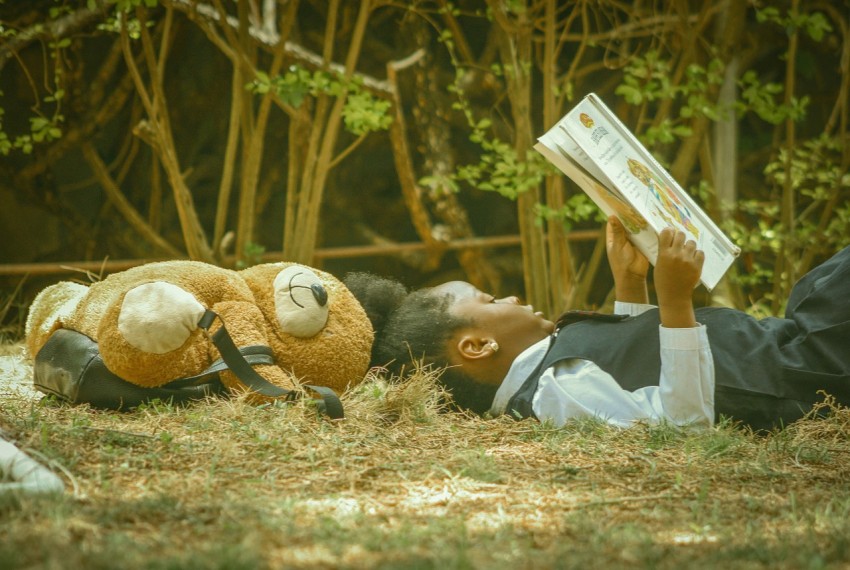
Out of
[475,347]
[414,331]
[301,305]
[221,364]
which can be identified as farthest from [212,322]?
[475,347]

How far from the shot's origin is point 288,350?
233 cm

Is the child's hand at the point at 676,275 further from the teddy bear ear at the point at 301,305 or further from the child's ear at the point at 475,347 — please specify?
the teddy bear ear at the point at 301,305

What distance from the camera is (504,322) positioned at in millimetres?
2590

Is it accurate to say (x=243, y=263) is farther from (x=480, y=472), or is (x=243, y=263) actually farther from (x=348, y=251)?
(x=480, y=472)

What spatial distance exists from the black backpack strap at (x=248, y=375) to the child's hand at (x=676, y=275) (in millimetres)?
863

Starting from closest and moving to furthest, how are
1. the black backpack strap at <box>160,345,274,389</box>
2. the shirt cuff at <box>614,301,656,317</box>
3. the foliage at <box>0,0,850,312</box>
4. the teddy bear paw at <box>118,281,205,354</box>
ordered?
the teddy bear paw at <box>118,281,205,354</box> < the black backpack strap at <box>160,345,274,389</box> < the shirt cuff at <box>614,301,656,317</box> < the foliage at <box>0,0,850,312</box>

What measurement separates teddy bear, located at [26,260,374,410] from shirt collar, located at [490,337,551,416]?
1.29 ft

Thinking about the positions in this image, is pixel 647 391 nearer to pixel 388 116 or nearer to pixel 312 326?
pixel 312 326

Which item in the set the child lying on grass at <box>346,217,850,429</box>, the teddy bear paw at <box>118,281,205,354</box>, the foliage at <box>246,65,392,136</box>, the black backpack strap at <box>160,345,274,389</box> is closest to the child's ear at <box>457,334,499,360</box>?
the child lying on grass at <box>346,217,850,429</box>

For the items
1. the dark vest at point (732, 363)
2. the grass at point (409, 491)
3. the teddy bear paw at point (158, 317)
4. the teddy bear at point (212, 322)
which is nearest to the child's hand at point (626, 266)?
the dark vest at point (732, 363)

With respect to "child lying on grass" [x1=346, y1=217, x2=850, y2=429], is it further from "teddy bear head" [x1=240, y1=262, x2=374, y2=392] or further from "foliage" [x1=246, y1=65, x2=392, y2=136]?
"foliage" [x1=246, y1=65, x2=392, y2=136]

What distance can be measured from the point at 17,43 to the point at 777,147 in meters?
4.22

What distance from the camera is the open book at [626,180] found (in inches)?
87.4

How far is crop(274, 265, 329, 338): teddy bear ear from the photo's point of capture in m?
2.33
